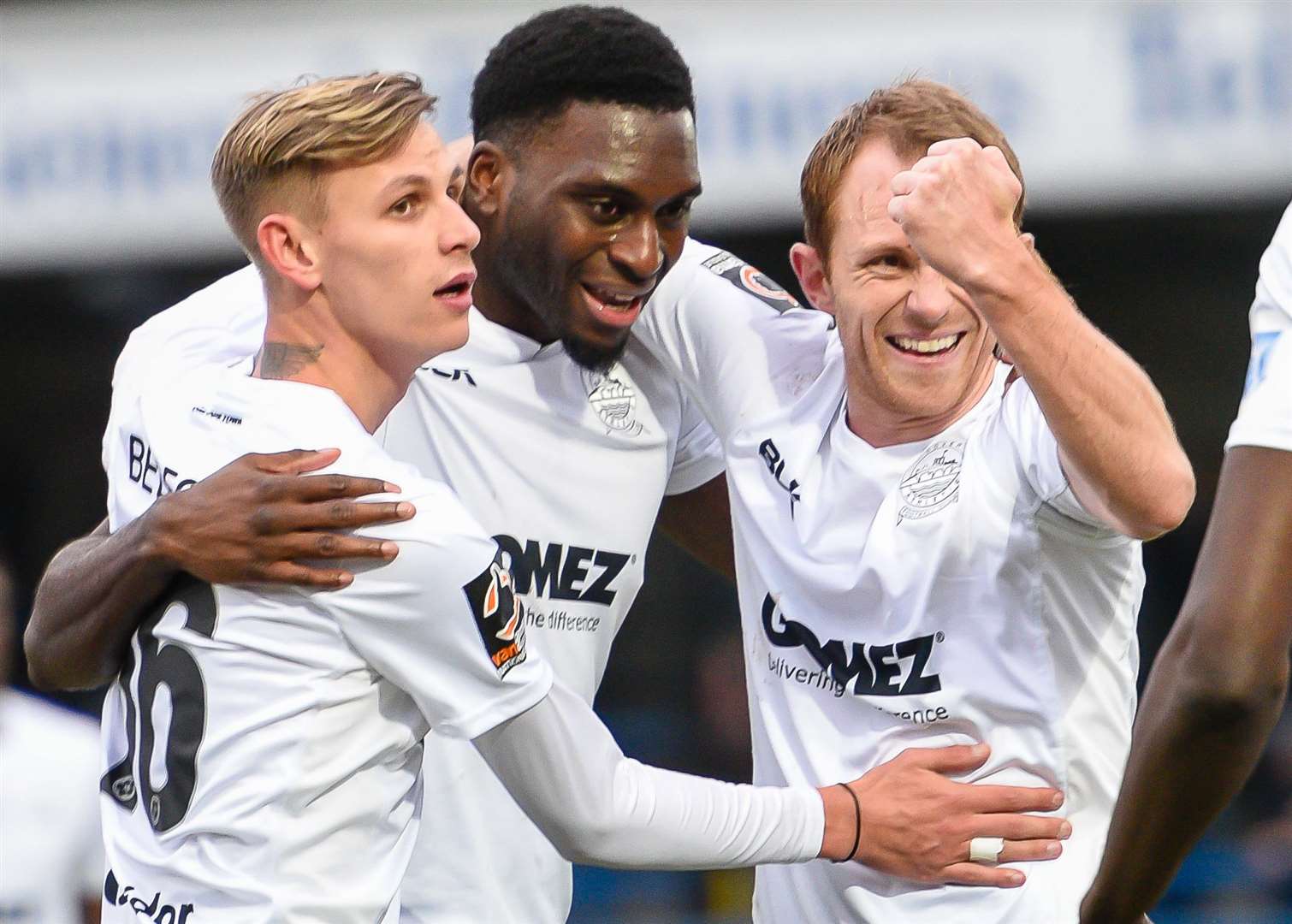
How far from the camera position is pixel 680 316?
12.4 ft

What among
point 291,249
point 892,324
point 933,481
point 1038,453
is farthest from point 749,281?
point 291,249

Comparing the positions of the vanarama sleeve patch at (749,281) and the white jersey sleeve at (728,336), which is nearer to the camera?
the white jersey sleeve at (728,336)

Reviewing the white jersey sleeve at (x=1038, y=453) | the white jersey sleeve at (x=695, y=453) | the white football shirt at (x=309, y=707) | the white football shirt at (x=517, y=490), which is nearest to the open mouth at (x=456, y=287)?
the white football shirt at (x=309, y=707)

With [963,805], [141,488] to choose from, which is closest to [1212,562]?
[963,805]

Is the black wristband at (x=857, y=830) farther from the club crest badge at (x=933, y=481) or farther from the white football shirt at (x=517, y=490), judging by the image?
the white football shirt at (x=517, y=490)

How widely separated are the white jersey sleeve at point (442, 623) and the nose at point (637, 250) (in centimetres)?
95

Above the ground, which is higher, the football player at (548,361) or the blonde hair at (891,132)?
the blonde hair at (891,132)

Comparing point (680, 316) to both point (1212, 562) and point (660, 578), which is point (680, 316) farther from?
point (660, 578)

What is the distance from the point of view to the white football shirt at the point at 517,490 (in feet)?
11.4

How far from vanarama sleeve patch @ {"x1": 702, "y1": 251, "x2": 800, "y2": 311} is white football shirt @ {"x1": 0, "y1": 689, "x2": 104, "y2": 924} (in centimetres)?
287

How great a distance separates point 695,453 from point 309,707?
1.54m

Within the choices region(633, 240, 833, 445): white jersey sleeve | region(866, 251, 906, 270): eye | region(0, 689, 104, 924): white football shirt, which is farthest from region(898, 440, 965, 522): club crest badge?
region(0, 689, 104, 924): white football shirt

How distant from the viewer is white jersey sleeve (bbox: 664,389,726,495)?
155 inches

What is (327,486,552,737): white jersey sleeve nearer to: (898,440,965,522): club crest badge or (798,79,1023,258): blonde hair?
(898,440,965,522): club crest badge
